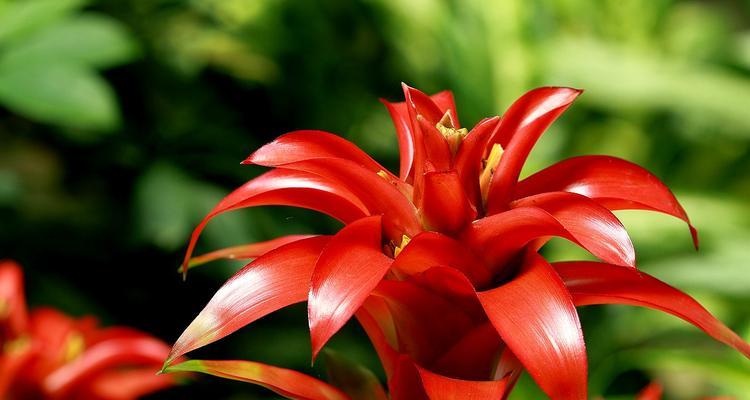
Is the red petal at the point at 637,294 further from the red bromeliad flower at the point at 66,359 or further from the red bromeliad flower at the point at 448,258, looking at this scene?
the red bromeliad flower at the point at 66,359

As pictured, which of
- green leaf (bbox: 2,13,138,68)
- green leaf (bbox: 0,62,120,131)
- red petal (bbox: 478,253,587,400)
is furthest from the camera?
green leaf (bbox: 2,13,138,68)

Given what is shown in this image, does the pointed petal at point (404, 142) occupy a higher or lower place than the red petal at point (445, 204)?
higher

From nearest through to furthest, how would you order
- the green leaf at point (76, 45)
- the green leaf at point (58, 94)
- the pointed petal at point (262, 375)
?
the pointed petal at point (262, 375) → the green leaf at point (58, 94) → the green leaf at point (76, 45)

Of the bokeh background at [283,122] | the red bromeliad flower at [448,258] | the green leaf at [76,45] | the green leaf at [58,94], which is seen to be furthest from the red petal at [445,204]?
the green leaf at [76,45]

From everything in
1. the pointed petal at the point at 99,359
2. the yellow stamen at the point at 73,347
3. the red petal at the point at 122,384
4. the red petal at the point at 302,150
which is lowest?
the red petal at the point at 122,384

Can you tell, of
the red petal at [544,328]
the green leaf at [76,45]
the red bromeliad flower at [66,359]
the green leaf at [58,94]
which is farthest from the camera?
the green leaf at [76,45]

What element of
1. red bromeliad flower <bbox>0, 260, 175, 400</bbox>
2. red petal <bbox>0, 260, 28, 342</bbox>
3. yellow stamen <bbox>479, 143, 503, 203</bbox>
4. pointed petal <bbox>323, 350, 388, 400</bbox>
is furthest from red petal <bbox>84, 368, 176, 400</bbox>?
yellow stamen <bbox>479, 143, 503, 203</bbox>

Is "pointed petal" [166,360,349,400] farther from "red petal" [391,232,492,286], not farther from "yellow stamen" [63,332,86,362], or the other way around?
"yellow stamen" [63,332,86,362]

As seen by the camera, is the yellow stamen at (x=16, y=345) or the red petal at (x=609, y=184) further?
the yellow stamen at (x=16, y=345)

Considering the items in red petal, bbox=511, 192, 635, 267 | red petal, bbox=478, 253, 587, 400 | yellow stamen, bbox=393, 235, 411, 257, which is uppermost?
yellow stamen, bbox=393, 235, 411, 257
